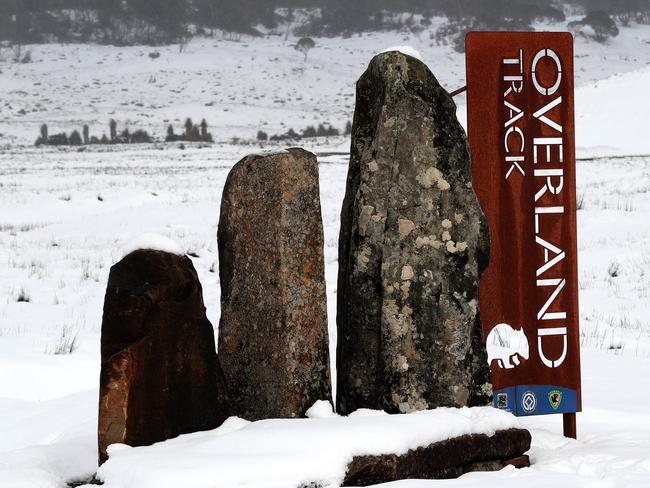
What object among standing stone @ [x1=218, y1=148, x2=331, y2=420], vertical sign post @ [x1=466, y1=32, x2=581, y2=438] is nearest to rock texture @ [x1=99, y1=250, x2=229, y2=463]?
standing stone @ [x1=218, y1=148, x2=331, y2=420]

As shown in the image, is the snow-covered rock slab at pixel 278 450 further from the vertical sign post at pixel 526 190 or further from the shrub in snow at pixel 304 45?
the shrub in snow at pixel 304 45

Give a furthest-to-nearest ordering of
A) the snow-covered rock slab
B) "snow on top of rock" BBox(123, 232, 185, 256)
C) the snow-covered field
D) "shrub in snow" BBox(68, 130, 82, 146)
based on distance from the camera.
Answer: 1. "shrub in snow" BBox(68, 130, 82, 146)
2. the snow-covered field
3. "snow on top of rock" BBox(123, 232, 185, 256)
4. the snow-covered rock slab

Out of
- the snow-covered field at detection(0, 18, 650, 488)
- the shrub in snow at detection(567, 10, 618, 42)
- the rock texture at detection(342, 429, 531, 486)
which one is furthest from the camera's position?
the shrub in snow at detection(567, 10, 618, 42)

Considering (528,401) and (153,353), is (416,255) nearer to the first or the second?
(528,401)

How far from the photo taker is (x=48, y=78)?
100875 mm

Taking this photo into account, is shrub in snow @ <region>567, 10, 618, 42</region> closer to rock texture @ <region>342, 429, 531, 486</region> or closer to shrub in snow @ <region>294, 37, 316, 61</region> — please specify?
shrub in snow @ <region>294, 37, 316, 61</region>

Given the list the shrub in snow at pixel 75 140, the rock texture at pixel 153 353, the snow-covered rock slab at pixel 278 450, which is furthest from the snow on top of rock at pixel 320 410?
the shrub in snow at pixel 75 140

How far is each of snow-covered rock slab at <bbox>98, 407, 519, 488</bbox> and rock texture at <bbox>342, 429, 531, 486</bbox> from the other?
0.12ft

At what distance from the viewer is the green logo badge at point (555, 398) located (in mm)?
5922

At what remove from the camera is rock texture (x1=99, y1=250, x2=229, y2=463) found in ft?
15.7

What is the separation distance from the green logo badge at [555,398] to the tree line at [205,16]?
127 metres

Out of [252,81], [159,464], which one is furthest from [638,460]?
[252,81]

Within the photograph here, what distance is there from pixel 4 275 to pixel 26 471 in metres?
8.67

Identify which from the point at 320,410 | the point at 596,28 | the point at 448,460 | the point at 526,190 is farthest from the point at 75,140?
the point at 596,28
